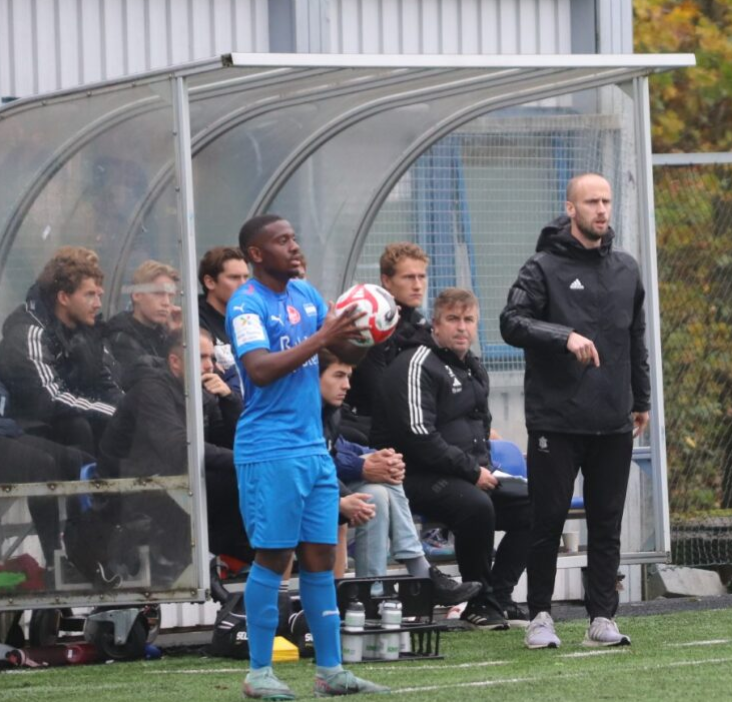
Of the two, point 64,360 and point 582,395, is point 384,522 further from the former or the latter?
point 64,360

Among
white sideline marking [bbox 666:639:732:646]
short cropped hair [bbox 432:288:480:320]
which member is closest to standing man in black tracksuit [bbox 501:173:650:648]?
white sideline marking [bbox 666:639:732:646]

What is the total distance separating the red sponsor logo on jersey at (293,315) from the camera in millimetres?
6797

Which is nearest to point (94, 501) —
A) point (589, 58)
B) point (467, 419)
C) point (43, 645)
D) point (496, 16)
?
point (43, 645)

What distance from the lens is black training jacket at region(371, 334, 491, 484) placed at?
364 inches

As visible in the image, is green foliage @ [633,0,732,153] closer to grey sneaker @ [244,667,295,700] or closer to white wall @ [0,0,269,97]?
white wall @ [0,0,269,97]

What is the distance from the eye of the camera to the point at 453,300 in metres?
9.45

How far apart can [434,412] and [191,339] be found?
1691 mm

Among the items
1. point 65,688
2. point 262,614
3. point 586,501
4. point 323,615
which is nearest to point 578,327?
point 586,501

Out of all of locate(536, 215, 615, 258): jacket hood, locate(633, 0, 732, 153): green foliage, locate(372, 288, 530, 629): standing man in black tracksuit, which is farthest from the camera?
locate(633, 0, 732, 153): green foliage

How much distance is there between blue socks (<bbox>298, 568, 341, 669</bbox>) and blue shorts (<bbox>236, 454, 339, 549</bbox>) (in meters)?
0.14

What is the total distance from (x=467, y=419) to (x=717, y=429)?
2470 millimetres

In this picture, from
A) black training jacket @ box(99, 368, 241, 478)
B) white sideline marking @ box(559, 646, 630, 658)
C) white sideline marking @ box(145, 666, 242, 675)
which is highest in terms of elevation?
Answer: black training jacket @ box(99, 368, 241, 478)

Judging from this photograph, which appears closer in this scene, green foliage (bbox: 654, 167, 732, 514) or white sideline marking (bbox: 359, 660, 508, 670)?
white sideline marking (bbox: 359, 660, 508, 670)

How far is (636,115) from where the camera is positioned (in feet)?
29.9
